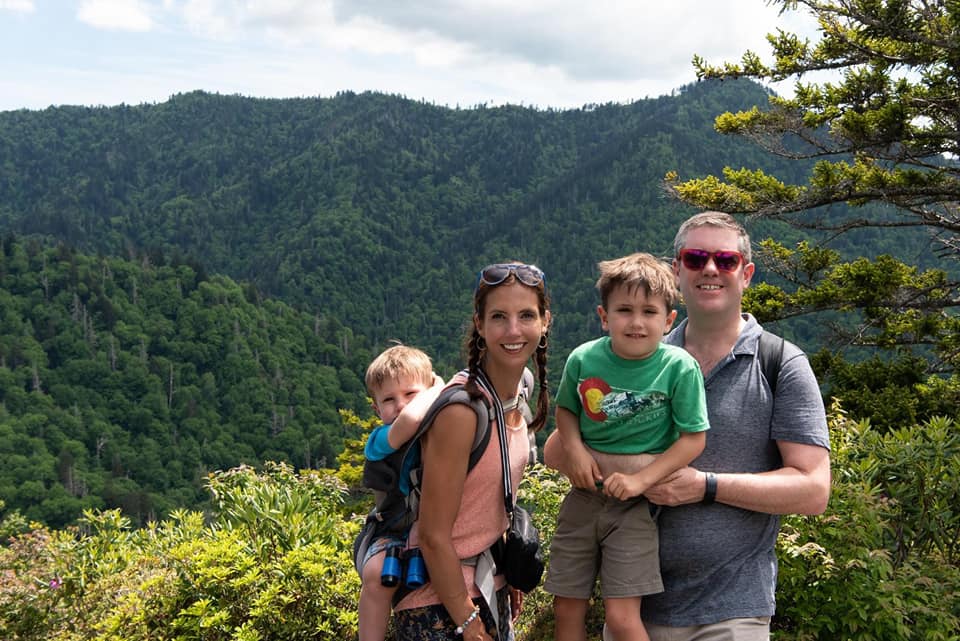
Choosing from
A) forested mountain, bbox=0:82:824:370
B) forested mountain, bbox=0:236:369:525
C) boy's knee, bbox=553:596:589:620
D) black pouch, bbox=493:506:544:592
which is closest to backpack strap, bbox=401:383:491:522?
black pouch, bbox=493:506:544:592

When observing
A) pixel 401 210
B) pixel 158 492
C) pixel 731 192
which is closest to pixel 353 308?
pixel 401 210

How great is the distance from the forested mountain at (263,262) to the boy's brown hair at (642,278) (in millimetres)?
3429

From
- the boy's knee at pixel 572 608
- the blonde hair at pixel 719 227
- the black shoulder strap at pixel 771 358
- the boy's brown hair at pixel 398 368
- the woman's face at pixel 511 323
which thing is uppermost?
the blonde hair at pixel 719 227

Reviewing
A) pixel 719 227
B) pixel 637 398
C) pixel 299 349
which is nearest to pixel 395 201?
pixel 299 349

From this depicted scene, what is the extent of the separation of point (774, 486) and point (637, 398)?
37 centimetres

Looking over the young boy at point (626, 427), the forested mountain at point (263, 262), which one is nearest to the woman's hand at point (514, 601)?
the young boy at point (626, 427)

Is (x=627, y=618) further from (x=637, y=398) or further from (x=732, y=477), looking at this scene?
(x=637, y=398)

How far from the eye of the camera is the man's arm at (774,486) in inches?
67.9

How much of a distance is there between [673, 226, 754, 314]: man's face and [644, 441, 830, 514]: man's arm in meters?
0.37

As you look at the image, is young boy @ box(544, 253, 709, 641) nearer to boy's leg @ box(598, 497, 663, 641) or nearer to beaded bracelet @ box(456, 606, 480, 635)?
boy's leg @ box(598, 497, 663, 641)

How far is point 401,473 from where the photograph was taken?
6.32ft

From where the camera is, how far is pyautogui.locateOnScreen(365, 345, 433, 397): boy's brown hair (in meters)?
2.26

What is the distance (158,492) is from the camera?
201 ft

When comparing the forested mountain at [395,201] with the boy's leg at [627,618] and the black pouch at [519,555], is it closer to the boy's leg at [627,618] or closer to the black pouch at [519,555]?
the black pouch at [519,555]
